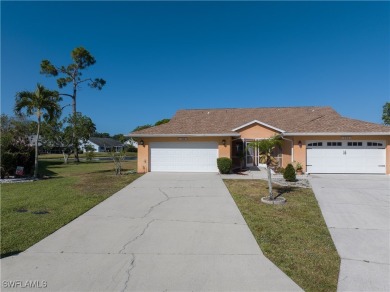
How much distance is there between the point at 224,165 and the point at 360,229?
9654 mm

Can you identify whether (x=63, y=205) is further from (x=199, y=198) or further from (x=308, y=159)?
(x=308, y=159)

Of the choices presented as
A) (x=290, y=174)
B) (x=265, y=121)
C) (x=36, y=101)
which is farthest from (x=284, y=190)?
(x=36, y=101)

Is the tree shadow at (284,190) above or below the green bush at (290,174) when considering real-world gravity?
below

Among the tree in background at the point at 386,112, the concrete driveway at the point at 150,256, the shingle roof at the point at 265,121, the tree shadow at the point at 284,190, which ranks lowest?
the concrete driveway at the point at 150,256

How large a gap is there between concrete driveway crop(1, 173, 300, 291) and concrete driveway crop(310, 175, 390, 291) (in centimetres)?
125

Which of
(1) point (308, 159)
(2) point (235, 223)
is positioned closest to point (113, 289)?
(2) point (235, 223)

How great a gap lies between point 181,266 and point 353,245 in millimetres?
3655

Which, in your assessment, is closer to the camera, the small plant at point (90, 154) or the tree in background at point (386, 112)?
the small plant at point (90, 154)

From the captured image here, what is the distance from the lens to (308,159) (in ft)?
50.5

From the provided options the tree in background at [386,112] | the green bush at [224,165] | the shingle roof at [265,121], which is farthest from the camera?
the tree in background at [386,112]

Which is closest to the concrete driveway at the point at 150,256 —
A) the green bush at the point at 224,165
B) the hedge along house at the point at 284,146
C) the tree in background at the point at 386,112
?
the green bush at the point at 224,165

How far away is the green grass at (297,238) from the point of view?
151 inches

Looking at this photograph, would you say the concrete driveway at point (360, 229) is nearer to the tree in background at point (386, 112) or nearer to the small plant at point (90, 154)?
the small plant at point (90, 154)

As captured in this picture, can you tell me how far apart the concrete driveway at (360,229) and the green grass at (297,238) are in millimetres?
205
